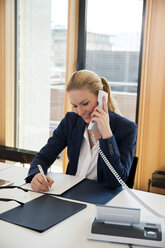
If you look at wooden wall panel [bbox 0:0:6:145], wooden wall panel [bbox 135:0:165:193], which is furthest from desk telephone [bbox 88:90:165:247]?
wooden wall panel [bbox 0:0:6:145]

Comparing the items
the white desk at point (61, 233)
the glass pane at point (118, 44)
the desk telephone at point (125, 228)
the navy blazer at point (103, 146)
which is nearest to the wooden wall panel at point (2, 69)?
the glass pane at point (118, 44)

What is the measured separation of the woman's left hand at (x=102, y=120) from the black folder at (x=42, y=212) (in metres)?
0.44

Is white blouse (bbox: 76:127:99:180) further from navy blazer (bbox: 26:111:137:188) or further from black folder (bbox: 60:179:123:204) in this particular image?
black folder (bbox: 60:179:123:204)

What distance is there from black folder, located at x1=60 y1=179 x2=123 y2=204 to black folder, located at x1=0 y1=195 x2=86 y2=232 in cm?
8

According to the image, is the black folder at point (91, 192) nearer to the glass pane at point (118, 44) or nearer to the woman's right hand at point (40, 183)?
the woman's right hand at point (40, 183)

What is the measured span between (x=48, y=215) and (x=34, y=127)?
2.87 meters

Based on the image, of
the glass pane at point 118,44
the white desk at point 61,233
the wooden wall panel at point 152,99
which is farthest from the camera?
the glass pane at point 118,44

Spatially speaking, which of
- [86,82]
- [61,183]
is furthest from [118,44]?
[61,183]

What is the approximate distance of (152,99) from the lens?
10.0 ft

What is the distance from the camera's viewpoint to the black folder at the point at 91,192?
1.50 meters

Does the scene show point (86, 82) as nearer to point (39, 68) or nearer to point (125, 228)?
point (125, 228)

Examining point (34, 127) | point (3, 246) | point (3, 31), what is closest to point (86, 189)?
point (3, 246)

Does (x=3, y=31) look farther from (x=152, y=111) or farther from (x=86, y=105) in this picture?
(x=86, y=105)

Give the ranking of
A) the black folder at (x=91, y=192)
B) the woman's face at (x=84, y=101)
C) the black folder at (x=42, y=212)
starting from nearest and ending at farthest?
1. the black folder at (x=42, y=212)
2. the black folder at (x=91, y=192)
3. the woman's face at (x=84, y=101)
